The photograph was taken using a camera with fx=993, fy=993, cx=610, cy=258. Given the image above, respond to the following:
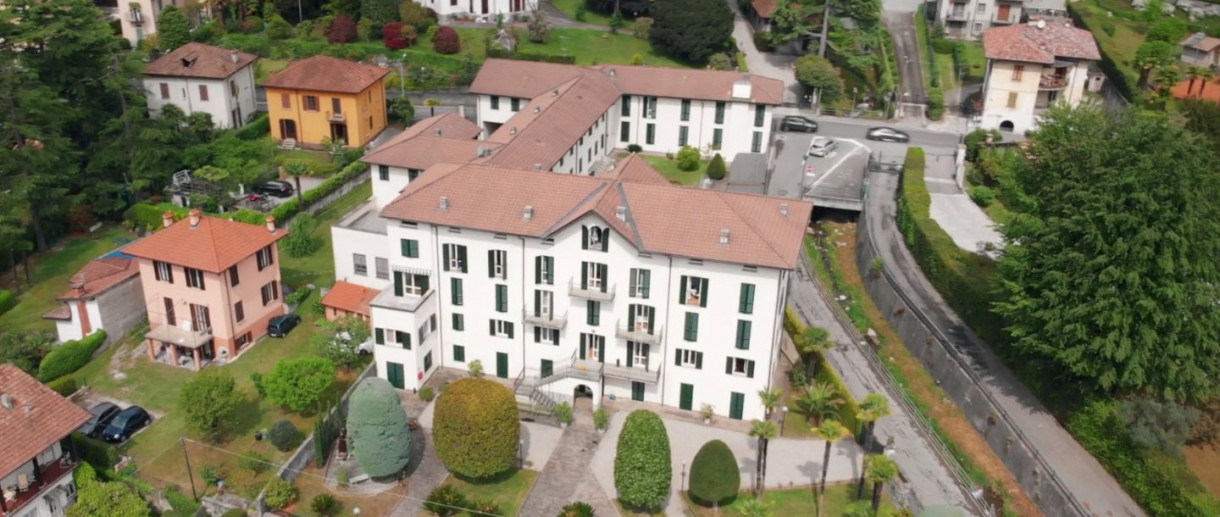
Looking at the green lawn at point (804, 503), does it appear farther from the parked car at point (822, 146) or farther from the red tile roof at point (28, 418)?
the parked car at point (822, 146)

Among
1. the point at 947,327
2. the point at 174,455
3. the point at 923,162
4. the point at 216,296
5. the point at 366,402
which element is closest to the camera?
the point at 366,402

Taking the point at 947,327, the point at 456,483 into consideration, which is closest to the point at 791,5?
the point at 947,327

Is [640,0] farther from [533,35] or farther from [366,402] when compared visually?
[366,402]

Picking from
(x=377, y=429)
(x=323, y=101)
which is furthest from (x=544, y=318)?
(x=323, y=101)

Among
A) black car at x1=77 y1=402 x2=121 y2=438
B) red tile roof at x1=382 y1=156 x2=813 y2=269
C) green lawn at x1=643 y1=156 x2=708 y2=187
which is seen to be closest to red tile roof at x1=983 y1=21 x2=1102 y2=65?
green lawn at x1=643 y1=156 x2=708 y2=187

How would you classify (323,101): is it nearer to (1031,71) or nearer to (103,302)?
(103,302)
